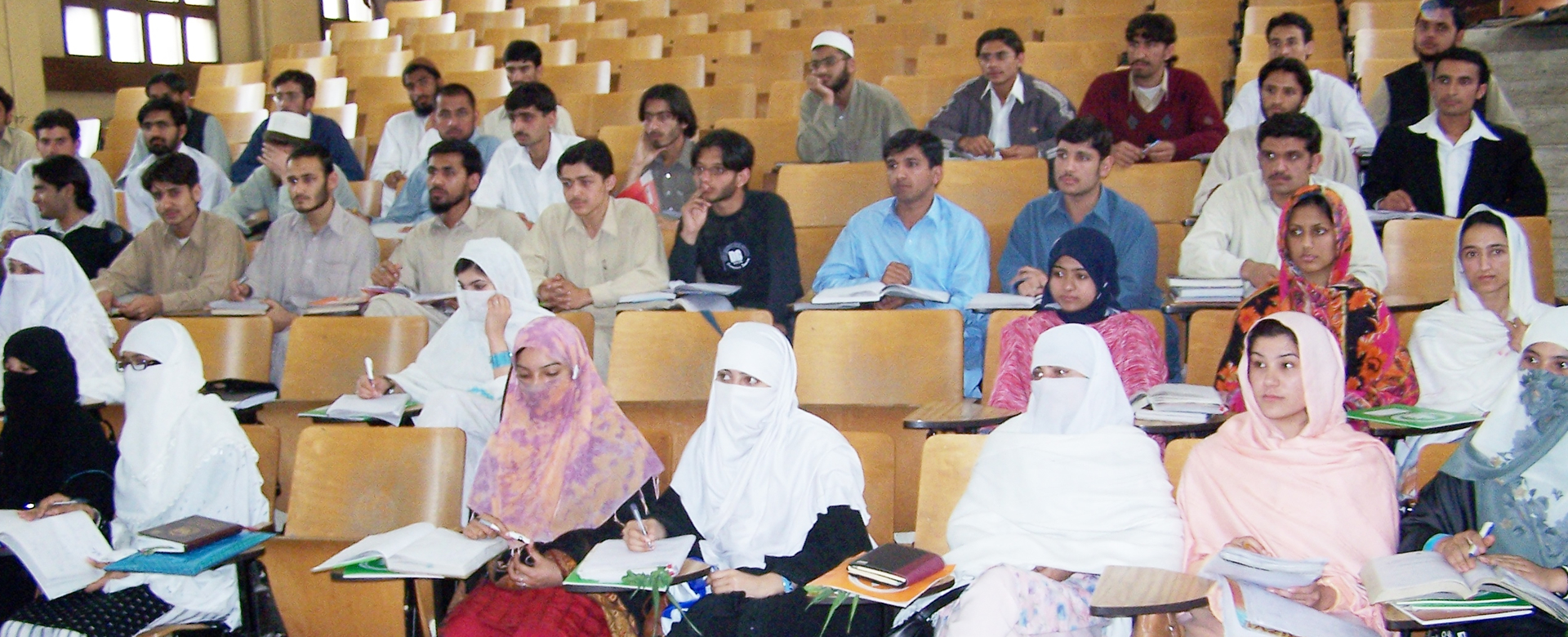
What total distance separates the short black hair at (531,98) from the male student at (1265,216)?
2855 millimetres

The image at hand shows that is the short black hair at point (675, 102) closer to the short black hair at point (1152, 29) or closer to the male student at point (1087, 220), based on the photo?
the male student at point (1087, 220)

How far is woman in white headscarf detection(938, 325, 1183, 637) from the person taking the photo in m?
2.42

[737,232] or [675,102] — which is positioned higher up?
[675,102]

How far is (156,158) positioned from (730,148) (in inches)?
137

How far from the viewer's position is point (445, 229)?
460 cm

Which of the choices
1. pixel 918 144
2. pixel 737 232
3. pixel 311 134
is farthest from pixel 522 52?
pixel 918 144

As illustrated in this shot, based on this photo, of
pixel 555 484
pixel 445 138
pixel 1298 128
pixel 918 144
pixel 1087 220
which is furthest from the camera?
pixel 445 138

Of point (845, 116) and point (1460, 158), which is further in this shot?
point (845, 116)

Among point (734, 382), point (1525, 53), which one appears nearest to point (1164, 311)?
point (734, 382)

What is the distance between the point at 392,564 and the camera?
236 centimetres

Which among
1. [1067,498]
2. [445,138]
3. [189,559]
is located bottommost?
[189,559]

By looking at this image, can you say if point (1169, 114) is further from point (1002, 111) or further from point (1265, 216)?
point (1265, 216)

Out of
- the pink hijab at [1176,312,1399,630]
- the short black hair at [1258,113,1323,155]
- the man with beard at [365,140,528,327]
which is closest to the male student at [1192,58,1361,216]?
the short black hair at [1258,113,1323,155]

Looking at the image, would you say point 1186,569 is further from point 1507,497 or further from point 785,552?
point 785,552
